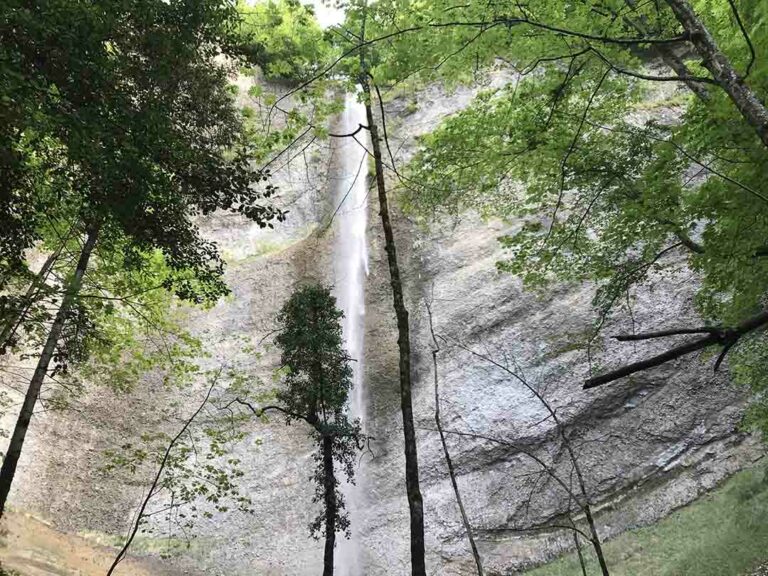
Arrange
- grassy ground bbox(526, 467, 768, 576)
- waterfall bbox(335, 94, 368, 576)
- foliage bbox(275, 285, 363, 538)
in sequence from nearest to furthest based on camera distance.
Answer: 1. grassy ground bbox(526, 467, 768, 576)
2. foliage bbox(275, 285, 363, 538)
3. waterfall bbox(335, 94, 368, 576)

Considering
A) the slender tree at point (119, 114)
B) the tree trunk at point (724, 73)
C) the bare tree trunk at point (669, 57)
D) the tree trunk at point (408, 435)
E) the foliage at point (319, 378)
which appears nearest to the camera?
the tree trunk at point (724, 73)

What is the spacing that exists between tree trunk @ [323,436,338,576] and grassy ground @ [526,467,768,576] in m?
5.38

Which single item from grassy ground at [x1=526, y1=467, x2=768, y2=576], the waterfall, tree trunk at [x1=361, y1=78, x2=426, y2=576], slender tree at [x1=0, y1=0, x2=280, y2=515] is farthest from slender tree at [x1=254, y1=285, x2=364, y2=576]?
slender tree at [x1=0, y1=0, x2=280, y2=515]

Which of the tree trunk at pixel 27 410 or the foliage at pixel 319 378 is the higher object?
the foliage at pixel 319 378

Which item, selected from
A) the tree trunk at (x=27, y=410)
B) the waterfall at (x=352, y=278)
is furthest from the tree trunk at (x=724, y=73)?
the waterfall at (x=352, y=278)

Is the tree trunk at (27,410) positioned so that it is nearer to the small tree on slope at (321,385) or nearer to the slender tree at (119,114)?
the slender tree at (119,114)

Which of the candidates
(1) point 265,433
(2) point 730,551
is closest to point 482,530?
(2) point 730,551

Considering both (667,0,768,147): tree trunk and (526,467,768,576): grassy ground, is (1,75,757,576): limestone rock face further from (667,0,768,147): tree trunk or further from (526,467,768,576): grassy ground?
(667,0,768,147): tree trunk

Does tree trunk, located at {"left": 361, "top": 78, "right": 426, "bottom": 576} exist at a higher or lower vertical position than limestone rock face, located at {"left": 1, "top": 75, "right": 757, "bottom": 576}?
lower

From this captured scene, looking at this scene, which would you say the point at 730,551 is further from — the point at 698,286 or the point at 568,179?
the point at 698,286

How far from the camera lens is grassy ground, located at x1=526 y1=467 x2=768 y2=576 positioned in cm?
1001

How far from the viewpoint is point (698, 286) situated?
18.3m

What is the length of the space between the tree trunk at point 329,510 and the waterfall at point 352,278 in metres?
4.23

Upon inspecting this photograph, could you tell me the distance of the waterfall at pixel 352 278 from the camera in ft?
58.4
